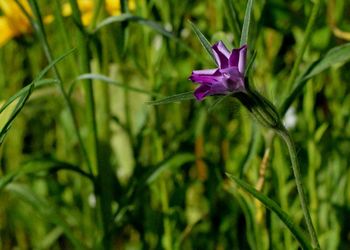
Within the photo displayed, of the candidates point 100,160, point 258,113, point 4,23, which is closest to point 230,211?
point 100,160

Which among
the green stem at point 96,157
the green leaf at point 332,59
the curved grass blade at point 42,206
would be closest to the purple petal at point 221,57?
the green leaf at point 332,59

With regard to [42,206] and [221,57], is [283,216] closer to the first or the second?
[221,57]

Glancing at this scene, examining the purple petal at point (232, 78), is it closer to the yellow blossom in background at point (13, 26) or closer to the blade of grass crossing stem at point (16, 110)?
the blade of grass crossing stem at point (16, 110)

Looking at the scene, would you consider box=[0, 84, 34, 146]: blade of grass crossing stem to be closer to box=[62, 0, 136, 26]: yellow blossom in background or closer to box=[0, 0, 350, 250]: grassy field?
box=[0, 0, 350, 250]: grassy field

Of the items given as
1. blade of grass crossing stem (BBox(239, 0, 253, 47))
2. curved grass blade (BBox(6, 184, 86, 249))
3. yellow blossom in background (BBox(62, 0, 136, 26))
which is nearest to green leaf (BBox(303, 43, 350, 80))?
blade of grass crossing stem (BBox(239, 0, 253, 47))

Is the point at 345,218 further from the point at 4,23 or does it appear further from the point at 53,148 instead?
the point at 53,148

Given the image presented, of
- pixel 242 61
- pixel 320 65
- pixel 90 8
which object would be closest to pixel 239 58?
pixel 242 61
